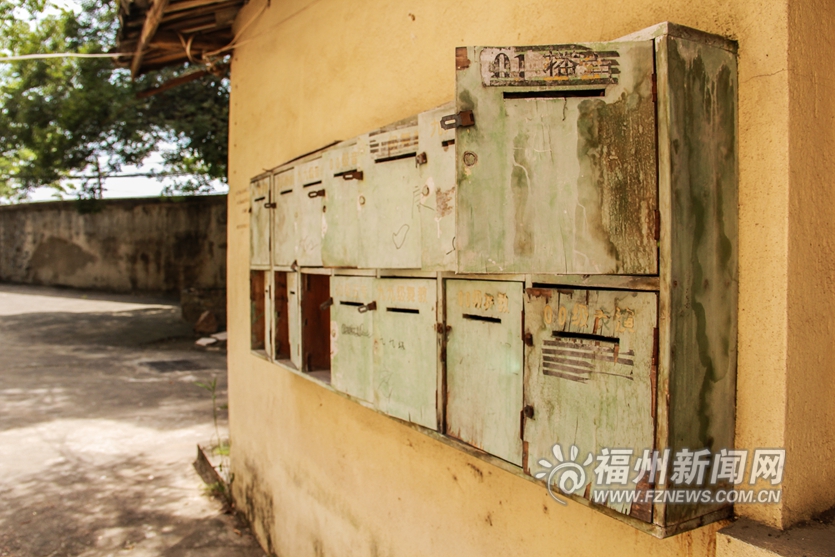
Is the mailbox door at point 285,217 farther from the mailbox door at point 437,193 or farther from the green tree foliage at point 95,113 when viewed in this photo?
the green tree foliage at point 95,113

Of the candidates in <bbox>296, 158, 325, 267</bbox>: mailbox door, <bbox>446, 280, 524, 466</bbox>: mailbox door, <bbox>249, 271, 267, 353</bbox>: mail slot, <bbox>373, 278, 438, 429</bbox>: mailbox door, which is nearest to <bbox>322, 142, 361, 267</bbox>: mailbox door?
<bbox>296, 158, 325, 267</bbox>: mailbox door

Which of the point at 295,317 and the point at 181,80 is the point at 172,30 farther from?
the point at 295,317

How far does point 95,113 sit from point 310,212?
908 centimetres

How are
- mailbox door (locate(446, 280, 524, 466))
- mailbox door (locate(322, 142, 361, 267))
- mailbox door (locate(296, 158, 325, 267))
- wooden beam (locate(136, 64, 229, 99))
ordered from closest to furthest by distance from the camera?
mailbox door (locate(446, 280, 524, 466)) < mailbox door (locate(322, 142, 361, 267)) < mailbox door (locate(296, 158, 325, 267)) < wooden beam (locate(136, 64, 229, 99))

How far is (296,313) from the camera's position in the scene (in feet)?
9.93

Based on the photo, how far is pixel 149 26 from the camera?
413 centimetres

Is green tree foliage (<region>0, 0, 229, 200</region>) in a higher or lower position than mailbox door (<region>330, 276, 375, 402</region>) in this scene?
higher

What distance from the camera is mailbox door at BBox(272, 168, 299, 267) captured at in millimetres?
3006

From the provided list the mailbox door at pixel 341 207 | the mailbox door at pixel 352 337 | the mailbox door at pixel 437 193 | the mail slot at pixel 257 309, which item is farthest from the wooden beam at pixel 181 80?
the mailbox door at pixel 437 193

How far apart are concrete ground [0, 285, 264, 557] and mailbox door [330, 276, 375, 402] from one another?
7.21 ft

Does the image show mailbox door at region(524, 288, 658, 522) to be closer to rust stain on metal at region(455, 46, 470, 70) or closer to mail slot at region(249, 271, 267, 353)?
rust stain on metal at region(455, 46, 470, 70)

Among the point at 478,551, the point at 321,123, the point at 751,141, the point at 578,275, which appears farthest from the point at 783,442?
the point at 321,123

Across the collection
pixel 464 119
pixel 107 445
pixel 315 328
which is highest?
pixel 464 119

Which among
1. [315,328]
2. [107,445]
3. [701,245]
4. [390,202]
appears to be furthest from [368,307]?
[107,445]
